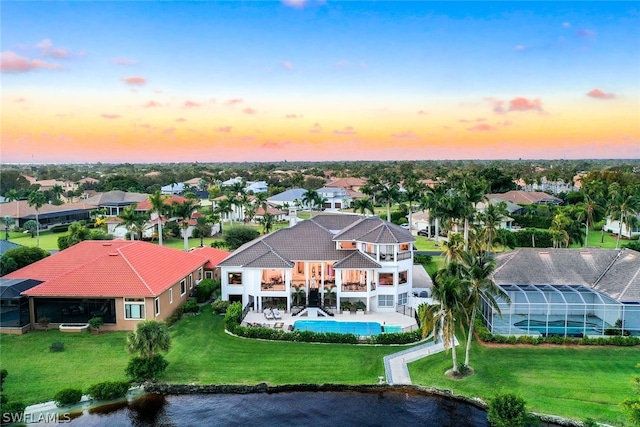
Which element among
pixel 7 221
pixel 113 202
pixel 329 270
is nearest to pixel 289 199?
pixel 113 202

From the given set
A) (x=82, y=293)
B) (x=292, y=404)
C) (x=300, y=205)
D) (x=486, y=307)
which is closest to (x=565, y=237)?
(x=486, y=307)

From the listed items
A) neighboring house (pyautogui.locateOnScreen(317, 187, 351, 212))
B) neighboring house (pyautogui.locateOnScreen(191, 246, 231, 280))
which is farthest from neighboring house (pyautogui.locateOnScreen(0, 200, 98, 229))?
neighboring house (pyautogui.locateOnScreen(317, 187, 351, 212))

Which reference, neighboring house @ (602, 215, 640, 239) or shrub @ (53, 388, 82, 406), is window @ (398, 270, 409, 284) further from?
neighboring house @ (602, 215, 640, 239)

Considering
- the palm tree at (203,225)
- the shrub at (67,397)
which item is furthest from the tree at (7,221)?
the shrub at (67,397)

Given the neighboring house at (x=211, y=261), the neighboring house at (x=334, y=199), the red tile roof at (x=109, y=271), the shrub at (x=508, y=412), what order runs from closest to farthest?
the shrub at (x=508, y=412)
the red tile roof at (x=109, y=271)
the neighboring house at (x=211, y=261)
the neighboring house at (x=334, y=199)

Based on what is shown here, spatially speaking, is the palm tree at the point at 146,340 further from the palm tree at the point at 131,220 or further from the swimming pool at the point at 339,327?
the palm tree at the point at 131,220

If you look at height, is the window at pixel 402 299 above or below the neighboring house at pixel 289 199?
below
